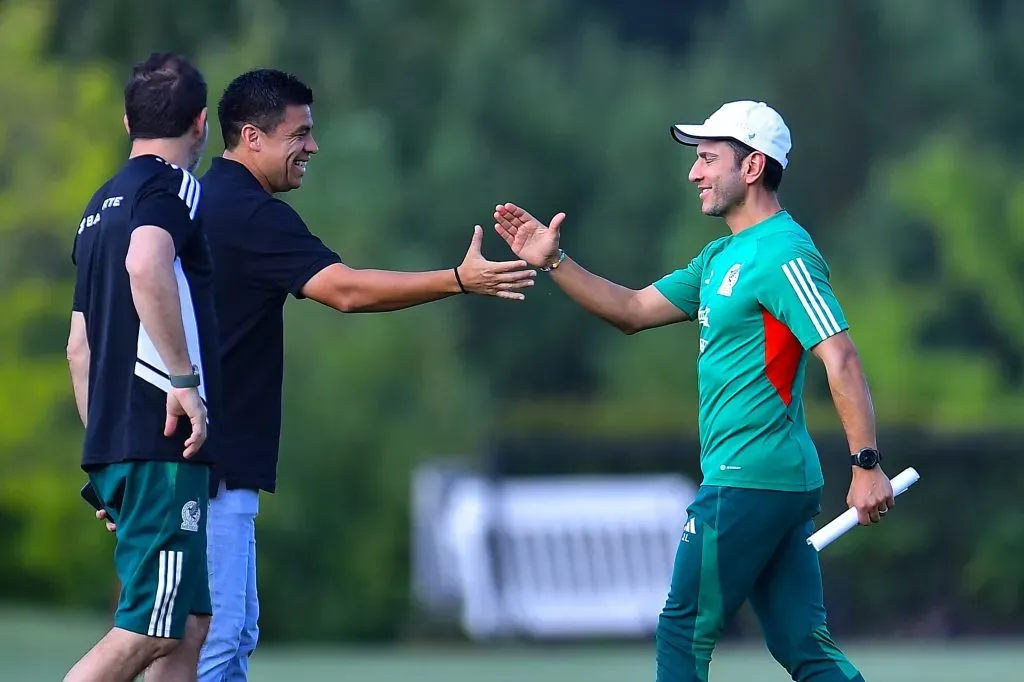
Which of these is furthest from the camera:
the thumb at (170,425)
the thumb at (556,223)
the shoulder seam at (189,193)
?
the thumb at (556,223)

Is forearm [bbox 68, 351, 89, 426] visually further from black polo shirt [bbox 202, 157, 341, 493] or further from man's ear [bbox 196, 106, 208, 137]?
man's ear [bbox 196, 106, 208, 137]

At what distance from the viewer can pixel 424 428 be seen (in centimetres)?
1773

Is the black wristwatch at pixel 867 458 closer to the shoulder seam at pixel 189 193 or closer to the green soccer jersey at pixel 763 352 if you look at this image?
the green soccer jersey at pixel 763 352

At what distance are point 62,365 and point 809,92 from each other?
25215 mm

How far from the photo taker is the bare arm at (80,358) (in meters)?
5.69

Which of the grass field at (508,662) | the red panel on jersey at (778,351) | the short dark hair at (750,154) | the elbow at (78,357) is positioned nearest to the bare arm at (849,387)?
the red panel on jersey at (778,351)

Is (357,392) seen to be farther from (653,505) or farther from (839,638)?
(839,638)

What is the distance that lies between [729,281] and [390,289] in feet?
3.77

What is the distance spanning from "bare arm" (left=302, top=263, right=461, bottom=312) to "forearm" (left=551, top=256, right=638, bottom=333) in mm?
779

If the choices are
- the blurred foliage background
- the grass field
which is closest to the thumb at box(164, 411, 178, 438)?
the grass field

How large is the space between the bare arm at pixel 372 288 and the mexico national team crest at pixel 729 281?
2.96ft

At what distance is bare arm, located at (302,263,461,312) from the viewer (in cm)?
565

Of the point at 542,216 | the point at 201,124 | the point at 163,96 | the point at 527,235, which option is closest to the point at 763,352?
the point at 527,235

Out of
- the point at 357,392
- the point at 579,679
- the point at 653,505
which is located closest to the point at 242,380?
the point at 579,679
